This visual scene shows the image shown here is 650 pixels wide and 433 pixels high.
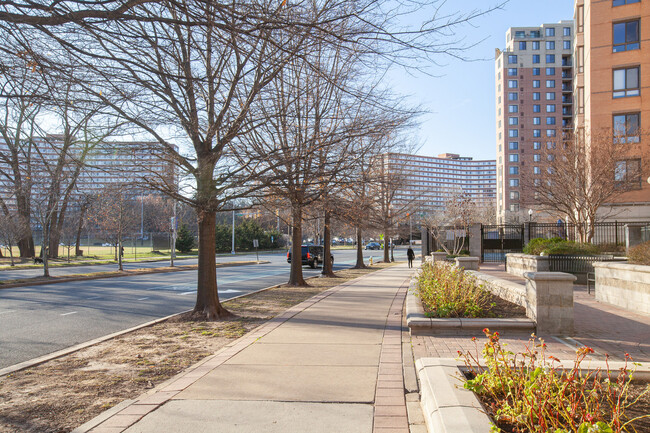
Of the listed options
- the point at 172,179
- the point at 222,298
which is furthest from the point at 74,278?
the point at 172,179

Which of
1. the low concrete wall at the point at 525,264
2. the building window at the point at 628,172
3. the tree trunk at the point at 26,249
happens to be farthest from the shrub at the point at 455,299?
the tree trunk at the point at 26,249

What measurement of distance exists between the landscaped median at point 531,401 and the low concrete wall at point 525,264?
1308 cm

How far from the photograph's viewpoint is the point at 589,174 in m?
25.3

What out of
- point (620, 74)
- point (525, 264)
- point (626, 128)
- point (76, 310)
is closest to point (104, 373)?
point (76, 310)

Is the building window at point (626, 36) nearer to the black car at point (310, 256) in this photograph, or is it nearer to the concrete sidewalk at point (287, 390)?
the black car at point (310, 256)

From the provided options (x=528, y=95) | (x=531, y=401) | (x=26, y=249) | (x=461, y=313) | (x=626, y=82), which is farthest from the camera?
(x=528, y=95)

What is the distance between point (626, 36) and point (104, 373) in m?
37.3

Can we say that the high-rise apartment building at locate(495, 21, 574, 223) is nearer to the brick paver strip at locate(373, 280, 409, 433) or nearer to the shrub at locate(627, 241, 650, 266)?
the shrub at locate(627, 241, 650, 266)

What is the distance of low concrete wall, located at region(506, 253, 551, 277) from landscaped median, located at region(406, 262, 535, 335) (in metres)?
7.97

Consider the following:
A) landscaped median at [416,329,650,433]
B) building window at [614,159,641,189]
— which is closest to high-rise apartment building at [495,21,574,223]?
building window at [614,159,641,189]

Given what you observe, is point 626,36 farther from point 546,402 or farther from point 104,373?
point 104,373

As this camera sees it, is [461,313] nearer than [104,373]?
No

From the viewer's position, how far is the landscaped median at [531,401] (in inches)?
127

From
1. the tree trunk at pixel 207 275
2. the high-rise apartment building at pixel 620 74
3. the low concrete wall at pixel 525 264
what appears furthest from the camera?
the high-rise apartment building at pixel 620 74
